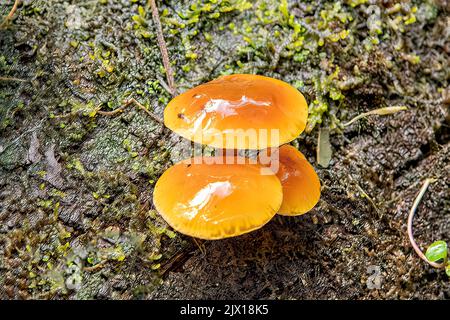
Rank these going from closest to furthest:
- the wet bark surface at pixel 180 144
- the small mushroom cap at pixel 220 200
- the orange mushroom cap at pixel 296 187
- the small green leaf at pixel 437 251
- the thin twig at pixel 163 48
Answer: the small mushroom cap at pixel 220 200, the orange mushroom cap at pixel 296 187, the wet bark surface at pixel 180 144, the small green leaf at pixel 437 251, the thin twig at pixel 163 48

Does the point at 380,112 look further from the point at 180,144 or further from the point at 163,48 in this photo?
the point at 163,48

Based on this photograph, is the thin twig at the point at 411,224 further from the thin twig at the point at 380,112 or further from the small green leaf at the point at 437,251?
the thin twig at the point at 380,112

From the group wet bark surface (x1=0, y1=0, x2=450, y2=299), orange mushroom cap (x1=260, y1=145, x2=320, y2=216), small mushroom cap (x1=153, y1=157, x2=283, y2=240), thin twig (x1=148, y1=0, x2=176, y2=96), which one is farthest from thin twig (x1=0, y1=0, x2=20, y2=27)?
orange mushroom cap (x1=260, y1=145, x2=320, y2=216)

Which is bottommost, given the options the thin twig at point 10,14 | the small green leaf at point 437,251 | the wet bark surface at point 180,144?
the small green leaf at point 437,251

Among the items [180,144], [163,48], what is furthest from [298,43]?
[180,144]

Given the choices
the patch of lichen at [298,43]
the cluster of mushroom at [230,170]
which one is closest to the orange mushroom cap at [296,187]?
the cluster of mushroom at [230,170]

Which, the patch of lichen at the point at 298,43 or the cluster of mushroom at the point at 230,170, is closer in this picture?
the cluster of mushroom at the point at 230,170

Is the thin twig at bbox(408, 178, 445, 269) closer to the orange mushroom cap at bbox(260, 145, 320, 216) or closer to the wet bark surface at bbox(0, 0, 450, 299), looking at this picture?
the wet bark surface at bbox(0, 0, 450, 299)
